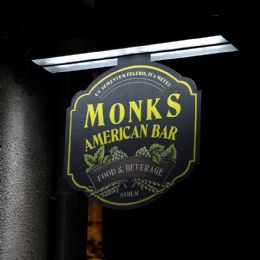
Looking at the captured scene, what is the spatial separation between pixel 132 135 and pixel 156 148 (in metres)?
0.22

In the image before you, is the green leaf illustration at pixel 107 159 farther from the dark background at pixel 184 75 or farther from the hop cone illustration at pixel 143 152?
the dark background at pixel 184 75

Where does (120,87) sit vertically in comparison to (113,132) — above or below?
above

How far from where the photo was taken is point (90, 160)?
4.47m

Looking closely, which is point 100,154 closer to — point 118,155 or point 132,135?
point 118,155

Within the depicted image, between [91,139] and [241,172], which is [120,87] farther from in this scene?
[241,172]

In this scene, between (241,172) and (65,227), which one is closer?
(65,227)

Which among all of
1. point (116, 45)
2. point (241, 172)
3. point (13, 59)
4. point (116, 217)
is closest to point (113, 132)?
point (116, 45)

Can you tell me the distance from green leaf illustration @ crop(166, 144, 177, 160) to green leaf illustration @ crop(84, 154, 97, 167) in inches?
23.3

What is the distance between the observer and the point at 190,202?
640cm

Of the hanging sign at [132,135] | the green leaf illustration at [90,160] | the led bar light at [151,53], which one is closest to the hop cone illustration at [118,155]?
the hanging sign at [132,135]

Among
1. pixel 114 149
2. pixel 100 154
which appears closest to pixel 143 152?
Result: pixel 114 149

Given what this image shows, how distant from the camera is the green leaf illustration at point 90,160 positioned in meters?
4.45

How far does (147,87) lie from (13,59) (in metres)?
1.34

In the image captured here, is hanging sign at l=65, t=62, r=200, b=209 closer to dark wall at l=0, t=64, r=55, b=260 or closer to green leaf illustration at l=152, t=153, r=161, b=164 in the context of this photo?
green leaf illustration at l=152, t=153, r=161, b=164
